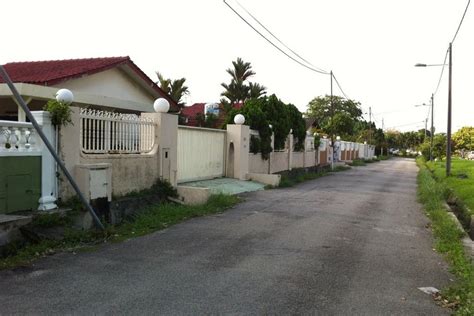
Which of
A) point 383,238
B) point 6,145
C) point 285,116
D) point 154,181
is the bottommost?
point 383,238

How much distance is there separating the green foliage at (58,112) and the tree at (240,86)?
35558 millimetres

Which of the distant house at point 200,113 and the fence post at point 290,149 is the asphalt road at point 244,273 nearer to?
the fence post at point 290,149

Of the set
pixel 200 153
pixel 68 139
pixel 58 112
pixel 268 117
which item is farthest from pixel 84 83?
pixel 58 112

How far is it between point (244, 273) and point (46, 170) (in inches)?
153

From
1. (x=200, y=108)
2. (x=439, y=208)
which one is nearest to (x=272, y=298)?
(x=439, y=208)

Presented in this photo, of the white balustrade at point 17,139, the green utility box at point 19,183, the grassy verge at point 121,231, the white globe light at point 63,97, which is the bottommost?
the grassy verge at point 121,231

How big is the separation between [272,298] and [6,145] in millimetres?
4738

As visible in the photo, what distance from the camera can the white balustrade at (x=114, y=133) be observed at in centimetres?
898

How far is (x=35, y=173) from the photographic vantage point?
752cm

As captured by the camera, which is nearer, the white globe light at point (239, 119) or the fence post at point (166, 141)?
the fence post at point (166, 141)

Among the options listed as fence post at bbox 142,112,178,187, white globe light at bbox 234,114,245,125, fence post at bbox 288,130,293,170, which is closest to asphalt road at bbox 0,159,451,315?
fence post at bbox 142,112,178,187

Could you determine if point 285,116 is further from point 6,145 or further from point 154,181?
point 6,145

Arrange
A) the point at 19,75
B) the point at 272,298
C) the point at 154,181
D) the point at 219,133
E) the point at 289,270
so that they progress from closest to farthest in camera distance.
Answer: the point at 272,298
the point at 289,270
the point at 154,181
the point at 19,75
the point at 219,133

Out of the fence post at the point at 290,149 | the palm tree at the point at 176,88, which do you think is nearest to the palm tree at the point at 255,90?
the palm tree at the point at 176,88
